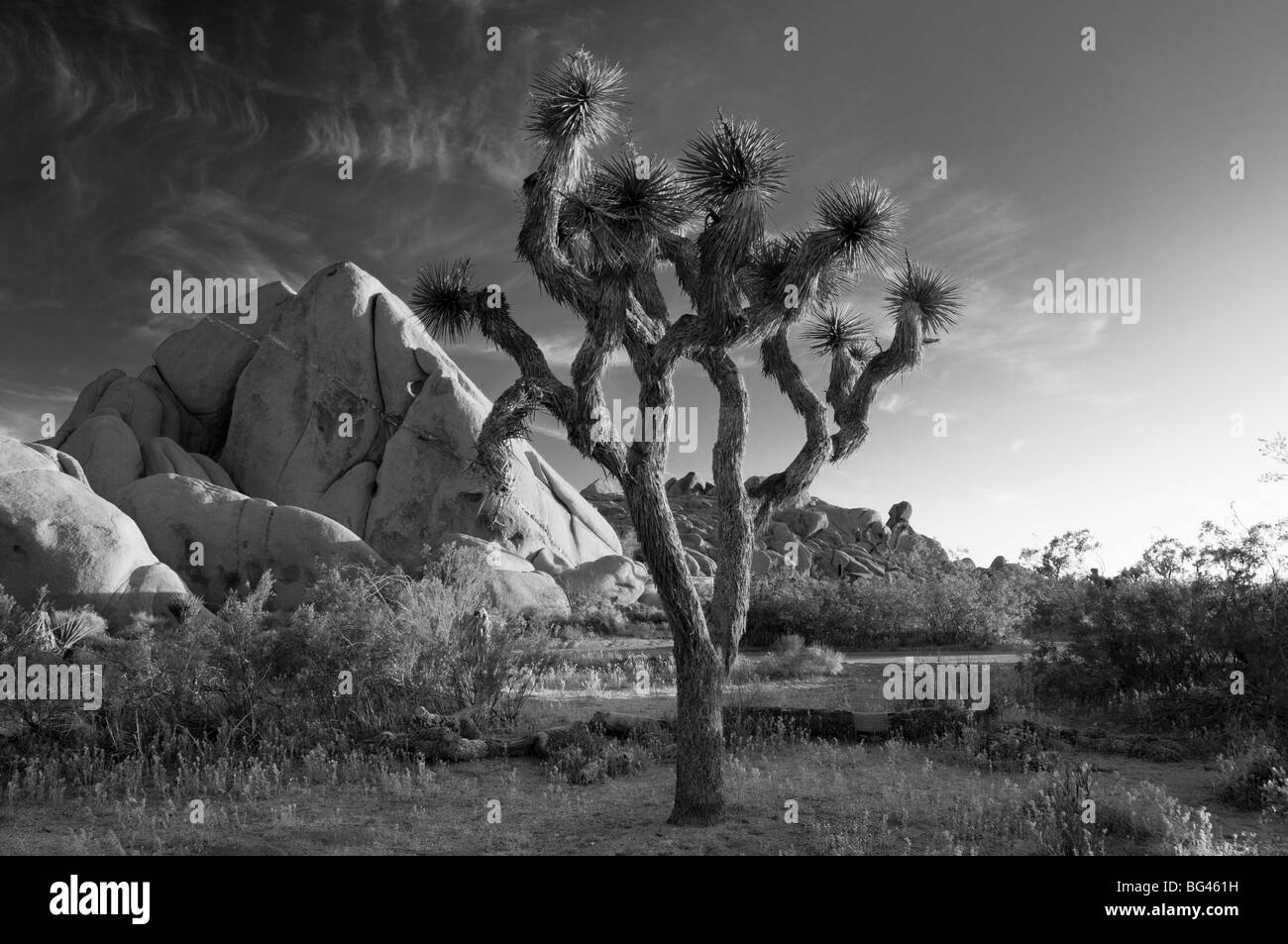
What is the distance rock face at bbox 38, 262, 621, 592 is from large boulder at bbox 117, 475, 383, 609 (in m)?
3.98

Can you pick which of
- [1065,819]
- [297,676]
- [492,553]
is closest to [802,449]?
[1065,819]

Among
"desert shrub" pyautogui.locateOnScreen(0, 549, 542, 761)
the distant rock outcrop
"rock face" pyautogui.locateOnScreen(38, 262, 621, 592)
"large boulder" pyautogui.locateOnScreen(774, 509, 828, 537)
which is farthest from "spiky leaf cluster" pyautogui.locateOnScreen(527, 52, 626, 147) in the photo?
"large boulder" pyautogui.locateOnScreen(774, 509, 828, 537)

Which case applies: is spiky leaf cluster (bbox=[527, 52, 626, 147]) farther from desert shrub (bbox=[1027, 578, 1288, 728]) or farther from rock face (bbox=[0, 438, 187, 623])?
rock face (bbox=[0, 438, 187, 623])

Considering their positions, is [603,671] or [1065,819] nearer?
[1065,819]

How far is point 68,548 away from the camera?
20938 mm

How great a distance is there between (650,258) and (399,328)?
101 ft


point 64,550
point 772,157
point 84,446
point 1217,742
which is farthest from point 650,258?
point 84,446

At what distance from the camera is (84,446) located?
3105 cm

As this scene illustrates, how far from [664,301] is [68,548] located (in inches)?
754

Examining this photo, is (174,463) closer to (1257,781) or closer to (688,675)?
(688,675)

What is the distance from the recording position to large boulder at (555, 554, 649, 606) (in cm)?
2906

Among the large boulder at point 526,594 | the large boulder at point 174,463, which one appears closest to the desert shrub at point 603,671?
the large boulder at point 526,594

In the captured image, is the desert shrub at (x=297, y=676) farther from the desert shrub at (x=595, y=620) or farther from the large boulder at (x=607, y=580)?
the large boulder at (x=607, y=580)
